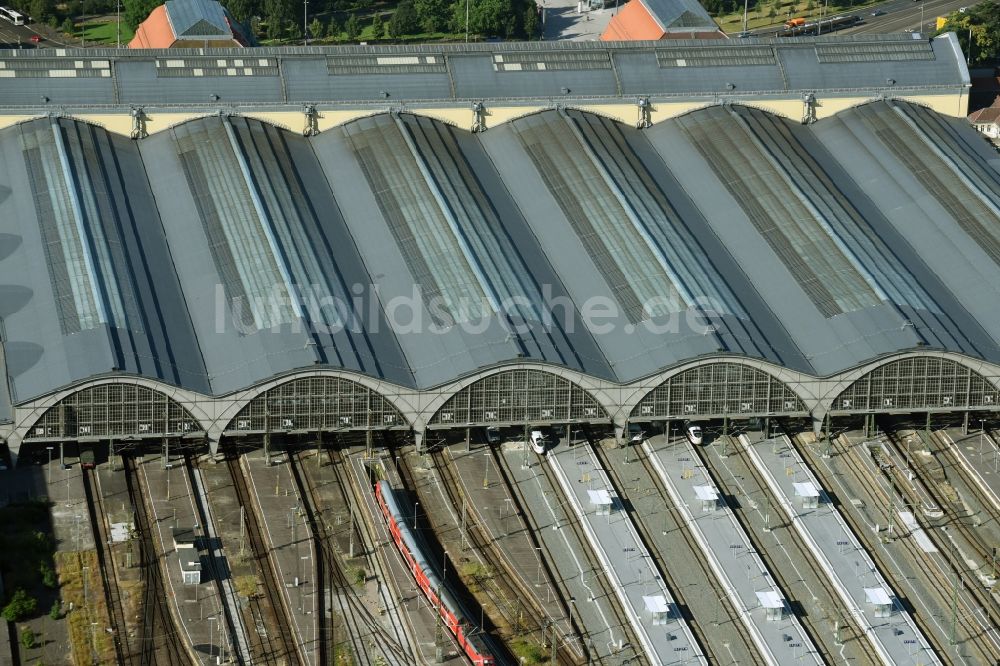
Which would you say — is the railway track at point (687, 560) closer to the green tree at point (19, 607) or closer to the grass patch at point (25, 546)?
the grass patch at point (25, 546)

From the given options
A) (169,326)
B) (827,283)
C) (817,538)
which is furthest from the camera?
(827,283)

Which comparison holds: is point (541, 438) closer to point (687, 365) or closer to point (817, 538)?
point (687, 365)

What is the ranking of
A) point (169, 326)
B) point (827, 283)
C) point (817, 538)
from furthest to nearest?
point (827, 283)
point (169, 326)
point (817, 538)

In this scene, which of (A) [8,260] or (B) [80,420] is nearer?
(B) [80,420]

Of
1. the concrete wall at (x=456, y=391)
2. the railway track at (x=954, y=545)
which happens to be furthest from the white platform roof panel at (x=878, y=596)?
the concrete wall at (x=456, y=391)

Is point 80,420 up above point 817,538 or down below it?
above

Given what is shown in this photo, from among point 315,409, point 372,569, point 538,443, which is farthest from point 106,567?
point 538,443

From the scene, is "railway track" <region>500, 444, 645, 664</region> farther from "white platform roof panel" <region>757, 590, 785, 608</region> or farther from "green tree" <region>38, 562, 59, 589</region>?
"green tree" <region>38, 562, 59, 589</region>

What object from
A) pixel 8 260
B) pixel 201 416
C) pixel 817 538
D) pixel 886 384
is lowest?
pixel 817 538

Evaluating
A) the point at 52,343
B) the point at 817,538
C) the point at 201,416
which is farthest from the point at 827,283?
the point at 52,343
